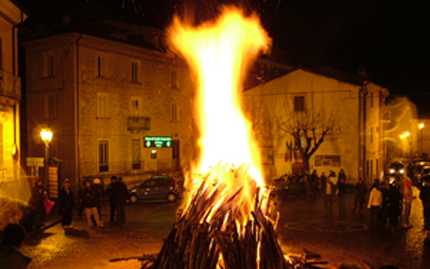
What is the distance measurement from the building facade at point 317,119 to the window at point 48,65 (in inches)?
595

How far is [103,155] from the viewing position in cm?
2953

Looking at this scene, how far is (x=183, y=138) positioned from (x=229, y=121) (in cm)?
2749

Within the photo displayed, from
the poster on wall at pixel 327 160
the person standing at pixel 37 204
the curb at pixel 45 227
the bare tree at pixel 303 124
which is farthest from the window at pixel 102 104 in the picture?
the poster on wall at pixel 327 160

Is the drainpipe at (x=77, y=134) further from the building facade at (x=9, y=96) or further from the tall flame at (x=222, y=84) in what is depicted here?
the tall flame at (x=222, y=84)

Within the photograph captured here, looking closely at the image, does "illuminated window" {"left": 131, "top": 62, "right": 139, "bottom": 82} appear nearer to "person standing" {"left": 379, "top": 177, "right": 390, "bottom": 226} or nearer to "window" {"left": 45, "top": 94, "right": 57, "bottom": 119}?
"window" {"left": 45, "top": 94, "right": 57, "bottom": 119}

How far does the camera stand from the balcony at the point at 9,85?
17409 mm

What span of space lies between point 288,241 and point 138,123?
21485mm

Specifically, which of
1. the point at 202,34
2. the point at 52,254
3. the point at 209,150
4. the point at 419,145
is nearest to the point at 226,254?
the point at 209,150

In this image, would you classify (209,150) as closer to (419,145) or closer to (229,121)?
(229,121)

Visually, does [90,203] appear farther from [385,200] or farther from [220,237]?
[385,200]

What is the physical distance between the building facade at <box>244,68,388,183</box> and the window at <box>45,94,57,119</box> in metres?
14.6

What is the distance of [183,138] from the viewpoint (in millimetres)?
36312

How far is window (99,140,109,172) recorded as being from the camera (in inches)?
1148

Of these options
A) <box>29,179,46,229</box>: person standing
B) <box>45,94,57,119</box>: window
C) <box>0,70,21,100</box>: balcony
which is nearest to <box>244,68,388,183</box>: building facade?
<box>45,94,57,119</box>: window
